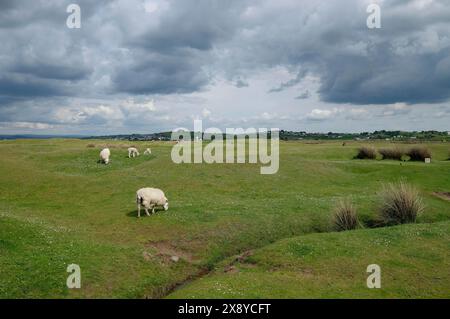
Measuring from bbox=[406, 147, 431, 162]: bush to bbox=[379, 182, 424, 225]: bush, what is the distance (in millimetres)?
39115

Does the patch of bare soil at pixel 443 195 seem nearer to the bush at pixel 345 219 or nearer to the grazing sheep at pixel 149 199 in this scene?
the bush at pixel 345 219

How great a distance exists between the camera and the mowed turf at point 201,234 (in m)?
18.8

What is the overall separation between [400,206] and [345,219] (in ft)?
16.9

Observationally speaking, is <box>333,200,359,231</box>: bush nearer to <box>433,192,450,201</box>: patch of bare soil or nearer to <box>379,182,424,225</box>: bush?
<box>379,182,424,225</box>: bush

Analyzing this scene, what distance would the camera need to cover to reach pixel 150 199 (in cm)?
3134

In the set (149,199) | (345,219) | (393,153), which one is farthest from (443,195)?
(149,199)

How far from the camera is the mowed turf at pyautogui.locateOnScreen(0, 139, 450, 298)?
1877 cm

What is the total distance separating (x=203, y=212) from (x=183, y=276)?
9.65 metres

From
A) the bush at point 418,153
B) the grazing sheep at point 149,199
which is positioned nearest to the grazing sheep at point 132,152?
the grazing sheep at point 149,199

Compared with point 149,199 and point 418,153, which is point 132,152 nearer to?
point 149,199

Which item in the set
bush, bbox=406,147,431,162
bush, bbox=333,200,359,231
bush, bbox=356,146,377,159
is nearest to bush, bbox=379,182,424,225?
bush, bbox=333,200,359,231
